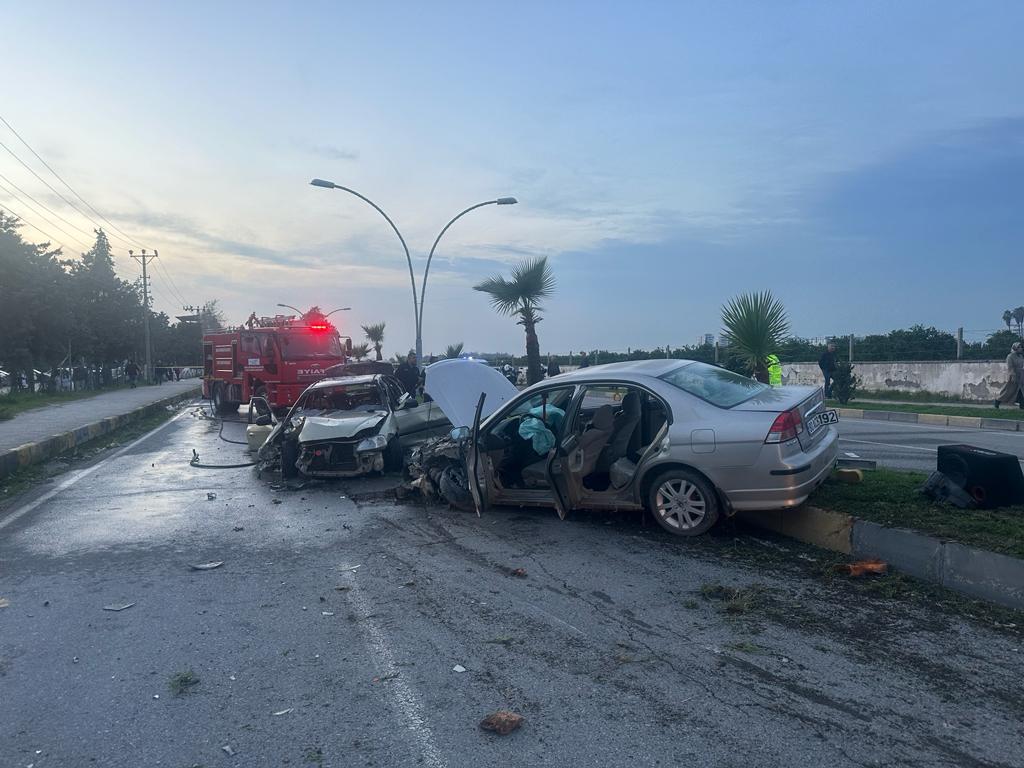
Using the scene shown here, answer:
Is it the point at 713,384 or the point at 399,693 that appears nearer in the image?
the point at 399,693

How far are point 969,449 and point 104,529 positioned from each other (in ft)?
26.8

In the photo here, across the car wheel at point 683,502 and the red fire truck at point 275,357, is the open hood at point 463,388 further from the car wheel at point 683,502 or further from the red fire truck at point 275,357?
the red fire truck at point 275,357

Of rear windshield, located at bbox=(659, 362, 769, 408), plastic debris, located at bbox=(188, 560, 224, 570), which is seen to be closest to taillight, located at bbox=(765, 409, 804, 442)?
rear windshield, located at bbox=(659, 362, 769, 408)

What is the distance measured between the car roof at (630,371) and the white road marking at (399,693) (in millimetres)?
3087

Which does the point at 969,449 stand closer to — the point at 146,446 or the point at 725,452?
the point at 725,452

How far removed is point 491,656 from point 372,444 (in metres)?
5.94

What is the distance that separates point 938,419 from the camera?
18234 millimetres

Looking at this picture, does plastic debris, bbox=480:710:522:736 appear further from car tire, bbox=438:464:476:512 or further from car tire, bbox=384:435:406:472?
car tire, bbox=384:435:406:472

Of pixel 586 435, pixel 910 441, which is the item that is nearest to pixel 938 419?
pixel 910 441

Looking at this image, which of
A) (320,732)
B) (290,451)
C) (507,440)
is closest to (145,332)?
(290,451)

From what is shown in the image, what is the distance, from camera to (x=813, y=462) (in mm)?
6250

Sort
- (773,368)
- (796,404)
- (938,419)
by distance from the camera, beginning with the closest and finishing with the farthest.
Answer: (796,404), (773,368), (938,419)

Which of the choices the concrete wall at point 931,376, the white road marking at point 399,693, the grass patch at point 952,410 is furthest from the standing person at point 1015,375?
the white road marking at point 399,693

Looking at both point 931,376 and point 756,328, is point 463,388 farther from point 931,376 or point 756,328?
point 931,376
